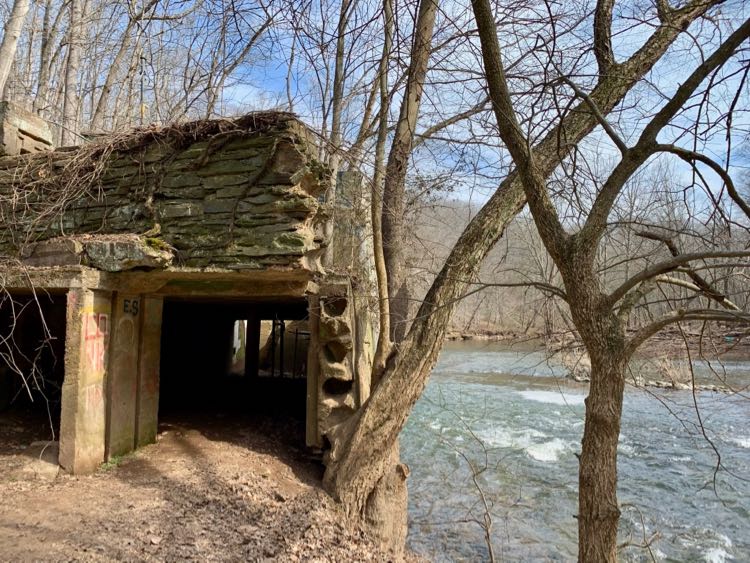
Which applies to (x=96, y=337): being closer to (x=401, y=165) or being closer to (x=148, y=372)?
(x=148, y=372)

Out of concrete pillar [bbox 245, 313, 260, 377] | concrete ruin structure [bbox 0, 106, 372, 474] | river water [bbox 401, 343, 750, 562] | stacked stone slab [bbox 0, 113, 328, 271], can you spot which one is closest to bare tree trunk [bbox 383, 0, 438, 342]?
concrete ruin structure [bbox 0, 106, 372, 474]

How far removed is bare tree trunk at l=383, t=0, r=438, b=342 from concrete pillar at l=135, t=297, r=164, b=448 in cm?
259

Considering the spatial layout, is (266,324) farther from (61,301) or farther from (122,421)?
(122,421)

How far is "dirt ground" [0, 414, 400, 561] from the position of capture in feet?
11.9

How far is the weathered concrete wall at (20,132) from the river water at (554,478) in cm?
563

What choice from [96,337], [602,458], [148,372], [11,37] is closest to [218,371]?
[148,372]

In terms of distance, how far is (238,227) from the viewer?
203 inches

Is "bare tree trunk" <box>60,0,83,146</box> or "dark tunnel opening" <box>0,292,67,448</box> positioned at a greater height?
"bare tree trunk" <box>60,0,83,146</box>

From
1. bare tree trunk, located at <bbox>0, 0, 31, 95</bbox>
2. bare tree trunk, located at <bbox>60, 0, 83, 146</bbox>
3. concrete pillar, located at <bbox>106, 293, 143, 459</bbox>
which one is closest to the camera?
concrete pillar, located at <bbox>106, 293, 143, 459</bbox>

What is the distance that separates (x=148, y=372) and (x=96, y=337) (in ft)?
2.89

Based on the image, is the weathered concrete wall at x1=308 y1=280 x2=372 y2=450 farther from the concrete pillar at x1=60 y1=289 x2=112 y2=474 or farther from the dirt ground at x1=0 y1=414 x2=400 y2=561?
the concrete pillar at x1=60 y1=289 x2=112 y2=474

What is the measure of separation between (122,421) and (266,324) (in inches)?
485

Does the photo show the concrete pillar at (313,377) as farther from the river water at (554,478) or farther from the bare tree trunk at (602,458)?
the bare tree trunk at (602,458)

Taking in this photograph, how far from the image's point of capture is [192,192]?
5316 mm
